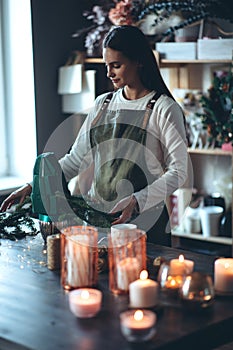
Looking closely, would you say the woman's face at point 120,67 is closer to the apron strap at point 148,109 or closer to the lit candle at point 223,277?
the apron strap at point 148,109

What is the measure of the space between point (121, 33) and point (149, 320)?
4.64 ft

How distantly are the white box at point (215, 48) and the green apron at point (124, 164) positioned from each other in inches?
52.1

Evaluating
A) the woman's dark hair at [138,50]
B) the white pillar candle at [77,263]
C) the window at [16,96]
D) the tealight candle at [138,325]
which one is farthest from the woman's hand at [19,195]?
the window at [16,96]

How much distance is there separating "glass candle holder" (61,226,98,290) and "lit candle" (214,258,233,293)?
→ 14.9 inches

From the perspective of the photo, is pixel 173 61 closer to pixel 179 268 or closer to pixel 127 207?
pixel 127 207

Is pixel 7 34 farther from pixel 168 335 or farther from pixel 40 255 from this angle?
pixel 168 335

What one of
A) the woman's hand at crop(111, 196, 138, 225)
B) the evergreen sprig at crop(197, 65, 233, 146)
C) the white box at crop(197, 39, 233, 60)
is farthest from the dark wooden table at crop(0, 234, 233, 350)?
the white box at crop(197, 39, 233, 60)

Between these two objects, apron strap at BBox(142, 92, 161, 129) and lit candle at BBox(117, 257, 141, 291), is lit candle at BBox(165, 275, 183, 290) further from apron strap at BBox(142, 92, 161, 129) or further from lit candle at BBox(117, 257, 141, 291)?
apron strap at BBox(142, 92, 161, 129)

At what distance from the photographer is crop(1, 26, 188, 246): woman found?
2975 millimetres

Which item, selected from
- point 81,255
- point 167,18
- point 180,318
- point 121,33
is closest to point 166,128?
point 121,33

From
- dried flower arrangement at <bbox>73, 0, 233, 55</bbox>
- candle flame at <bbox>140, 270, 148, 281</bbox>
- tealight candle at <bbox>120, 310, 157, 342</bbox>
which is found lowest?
tealight candle at <bbox>120, 310, 157, 342</bbox>

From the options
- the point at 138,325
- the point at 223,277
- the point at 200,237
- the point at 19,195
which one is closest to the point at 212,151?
the point at 200,237

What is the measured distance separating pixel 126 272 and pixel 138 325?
353mm

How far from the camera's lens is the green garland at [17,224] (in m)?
2.97
